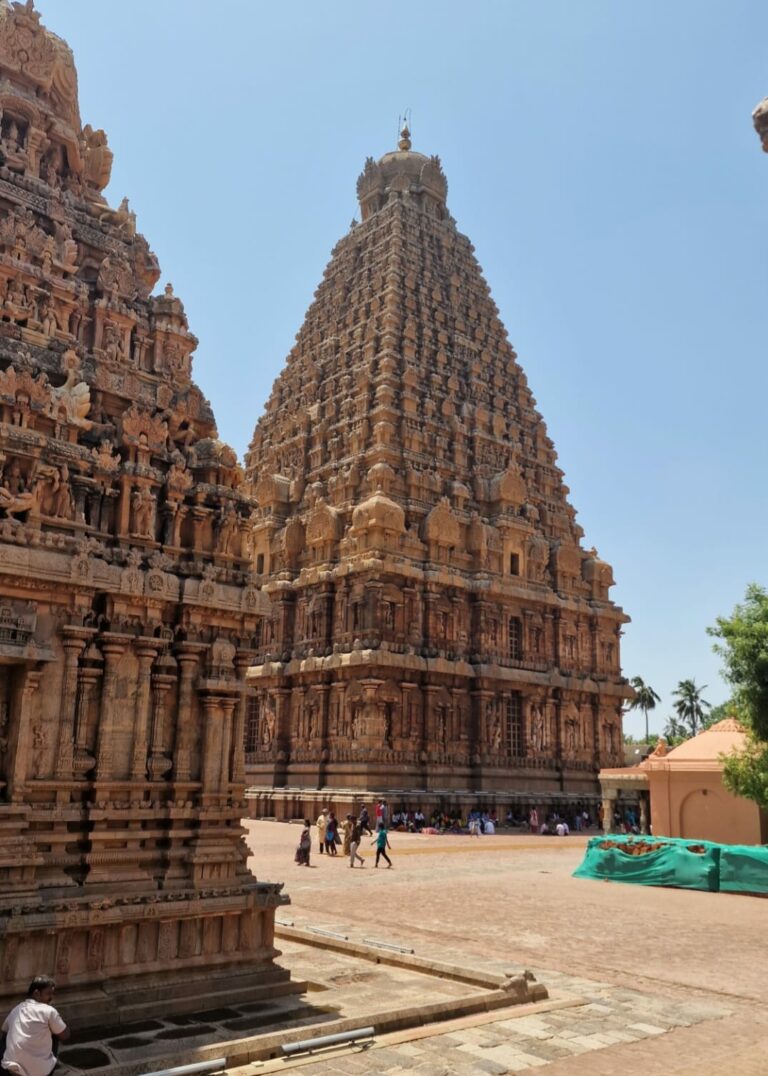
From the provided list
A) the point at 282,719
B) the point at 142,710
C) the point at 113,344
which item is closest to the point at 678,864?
Answer: the point at 142,710

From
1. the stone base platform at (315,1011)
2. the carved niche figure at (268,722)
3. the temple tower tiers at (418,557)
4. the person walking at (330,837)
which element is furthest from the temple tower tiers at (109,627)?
the carved niche figure at (268,722)

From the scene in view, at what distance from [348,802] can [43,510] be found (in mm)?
27351

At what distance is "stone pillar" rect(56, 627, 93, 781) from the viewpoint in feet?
36.3

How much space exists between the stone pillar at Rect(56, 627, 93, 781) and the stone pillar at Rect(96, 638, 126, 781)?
35 centimetres

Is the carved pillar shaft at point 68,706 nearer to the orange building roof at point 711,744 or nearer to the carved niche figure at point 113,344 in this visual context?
the carved niche figure at point 113,344

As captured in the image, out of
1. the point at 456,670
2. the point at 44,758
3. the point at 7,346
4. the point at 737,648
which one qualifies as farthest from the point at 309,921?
the point at 456,670

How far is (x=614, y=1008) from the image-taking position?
37.0 feet

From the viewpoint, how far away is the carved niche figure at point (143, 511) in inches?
499

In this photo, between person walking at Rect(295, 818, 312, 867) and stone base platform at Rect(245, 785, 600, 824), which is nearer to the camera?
person walking at Rect(295, 818, 312, 867)

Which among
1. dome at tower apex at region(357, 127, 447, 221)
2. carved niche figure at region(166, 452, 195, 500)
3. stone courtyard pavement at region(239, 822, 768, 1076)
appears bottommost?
stone courtyard pavement at region(239, 822, 768, 1076)

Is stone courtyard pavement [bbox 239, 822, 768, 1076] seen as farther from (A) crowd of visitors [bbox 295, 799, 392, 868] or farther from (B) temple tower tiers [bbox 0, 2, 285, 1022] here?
(B) temple tower tiers [bbox 0, 2, 285, 1022]

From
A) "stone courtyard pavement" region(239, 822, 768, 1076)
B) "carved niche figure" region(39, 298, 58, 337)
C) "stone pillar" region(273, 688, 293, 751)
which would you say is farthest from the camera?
"stone pillar" region(273, 688, 293, 751)

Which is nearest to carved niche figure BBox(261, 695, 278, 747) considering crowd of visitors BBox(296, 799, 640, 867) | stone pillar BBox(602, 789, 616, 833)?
crowd of visitors BBox(296, 799, 640, 867)

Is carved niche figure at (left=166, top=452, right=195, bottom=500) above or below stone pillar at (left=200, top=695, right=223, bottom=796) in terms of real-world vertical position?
above
